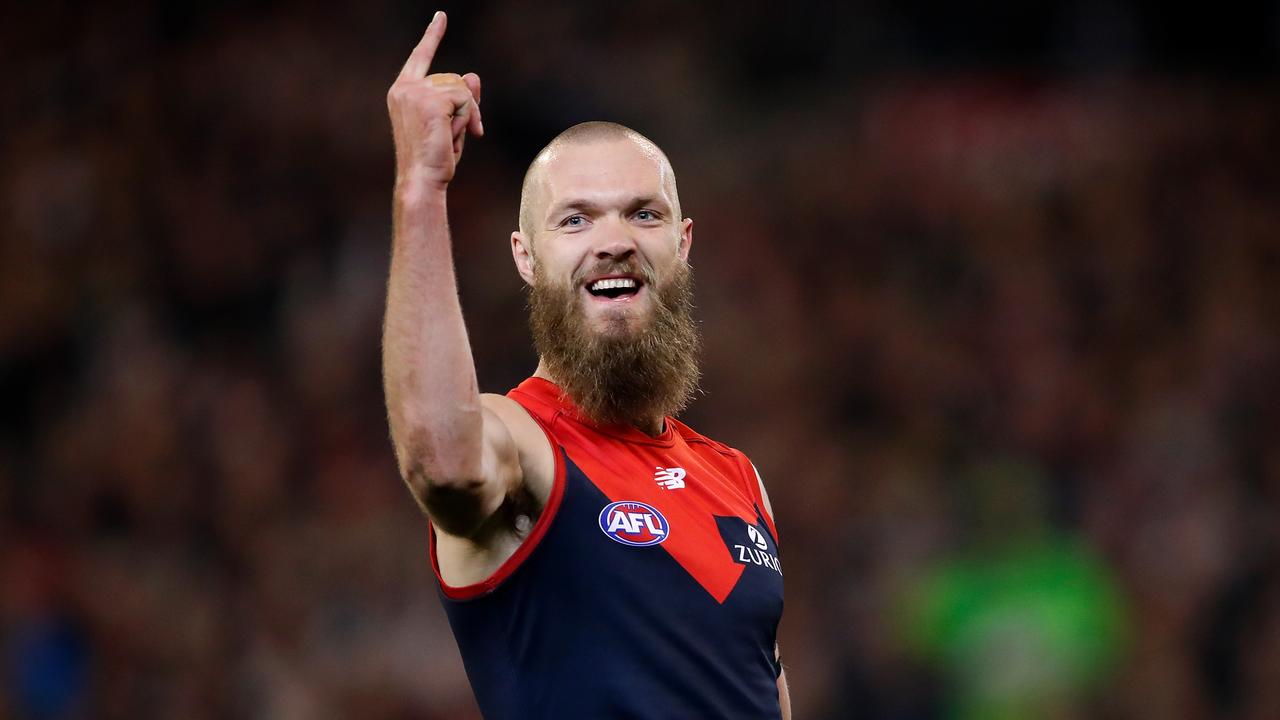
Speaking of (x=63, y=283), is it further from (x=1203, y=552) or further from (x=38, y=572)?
(x=1203, y=552)

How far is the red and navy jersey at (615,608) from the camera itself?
9.26 ft

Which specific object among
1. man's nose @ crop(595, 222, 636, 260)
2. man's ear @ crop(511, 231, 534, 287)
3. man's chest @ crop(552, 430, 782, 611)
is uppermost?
man's nose @ crop(595, 222, 636, 260)

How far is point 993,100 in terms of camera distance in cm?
1129

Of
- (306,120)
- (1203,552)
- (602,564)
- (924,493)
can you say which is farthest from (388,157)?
(602,564)

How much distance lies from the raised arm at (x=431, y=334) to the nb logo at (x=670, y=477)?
58cm

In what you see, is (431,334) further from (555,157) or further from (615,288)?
(555,157)

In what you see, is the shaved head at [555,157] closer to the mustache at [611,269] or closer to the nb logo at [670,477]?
the mustache at [611,269]

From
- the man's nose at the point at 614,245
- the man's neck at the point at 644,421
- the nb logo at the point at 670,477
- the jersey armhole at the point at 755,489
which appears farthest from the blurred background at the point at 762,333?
the man's nose at the point at 614,245

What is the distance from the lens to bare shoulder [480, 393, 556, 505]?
2.86 metres

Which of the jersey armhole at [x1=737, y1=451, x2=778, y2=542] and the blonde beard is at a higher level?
the blonde beard

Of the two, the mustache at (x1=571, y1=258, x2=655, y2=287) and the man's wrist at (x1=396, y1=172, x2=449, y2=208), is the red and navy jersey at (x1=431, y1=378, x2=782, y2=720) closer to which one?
the mustache at (x1=571, y1=258, x2=655, y2=287)

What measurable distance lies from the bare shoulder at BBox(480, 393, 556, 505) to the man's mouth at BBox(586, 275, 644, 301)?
37 centimetres

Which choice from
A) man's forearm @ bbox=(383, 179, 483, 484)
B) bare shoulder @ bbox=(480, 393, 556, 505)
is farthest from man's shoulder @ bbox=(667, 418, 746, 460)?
man's forearm @ bbox=(383, 179, 483, 484)

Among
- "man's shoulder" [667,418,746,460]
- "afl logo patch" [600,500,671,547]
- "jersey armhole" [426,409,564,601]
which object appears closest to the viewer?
"jersey armhole" [426,409,564,601]
